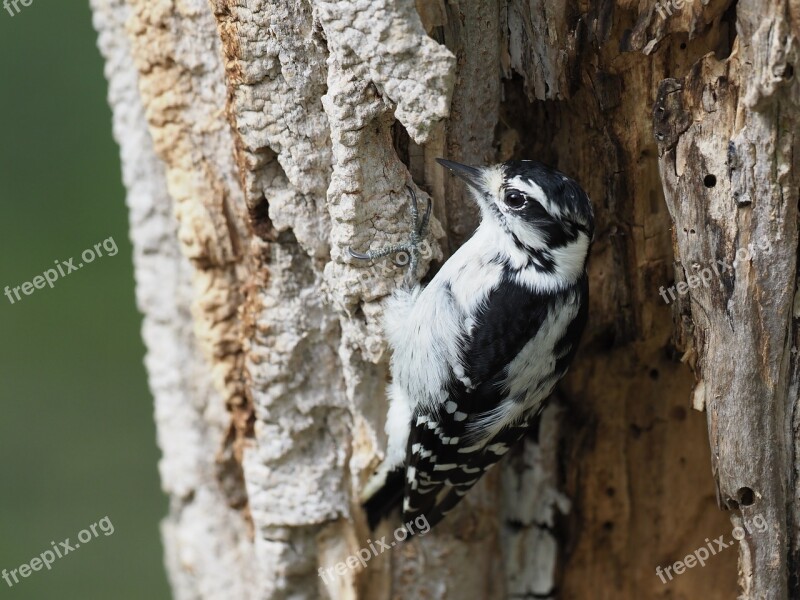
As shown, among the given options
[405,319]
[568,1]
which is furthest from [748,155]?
[405,319]

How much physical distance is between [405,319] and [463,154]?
0.60 m

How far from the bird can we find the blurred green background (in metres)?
3.00

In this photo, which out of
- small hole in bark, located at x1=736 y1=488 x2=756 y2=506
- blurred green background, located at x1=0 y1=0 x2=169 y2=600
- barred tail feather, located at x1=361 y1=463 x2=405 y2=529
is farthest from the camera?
blurred green background, located at x1=0 y1=0 x2=169 y2=600

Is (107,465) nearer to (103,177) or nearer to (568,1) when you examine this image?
(103,177)

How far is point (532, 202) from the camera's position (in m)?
2.90

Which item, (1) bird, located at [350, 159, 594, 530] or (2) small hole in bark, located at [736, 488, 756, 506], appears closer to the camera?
(2) small hole in bark, located at [736, 488, 756, 506]

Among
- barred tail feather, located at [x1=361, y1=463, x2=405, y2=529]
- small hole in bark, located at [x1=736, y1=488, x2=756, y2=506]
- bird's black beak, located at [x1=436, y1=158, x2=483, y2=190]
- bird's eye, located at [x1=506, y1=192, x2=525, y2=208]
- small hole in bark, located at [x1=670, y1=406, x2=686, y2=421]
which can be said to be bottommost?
small hole in bark, located at [x1=736, y1=488, x2=756, y2=506]

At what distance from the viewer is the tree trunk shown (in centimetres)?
257

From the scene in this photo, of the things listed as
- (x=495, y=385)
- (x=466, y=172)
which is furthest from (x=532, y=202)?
(x=495, y=385)

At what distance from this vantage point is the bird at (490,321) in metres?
2.95

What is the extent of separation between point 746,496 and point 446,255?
4.20 feet

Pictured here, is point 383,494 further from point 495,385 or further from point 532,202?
point 532,202

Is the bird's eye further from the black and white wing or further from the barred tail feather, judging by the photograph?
the barred tail feather

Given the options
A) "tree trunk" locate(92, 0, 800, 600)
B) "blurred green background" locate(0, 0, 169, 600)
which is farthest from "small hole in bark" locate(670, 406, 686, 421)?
"blurred green background" locate(0, 0, 169, 600)
